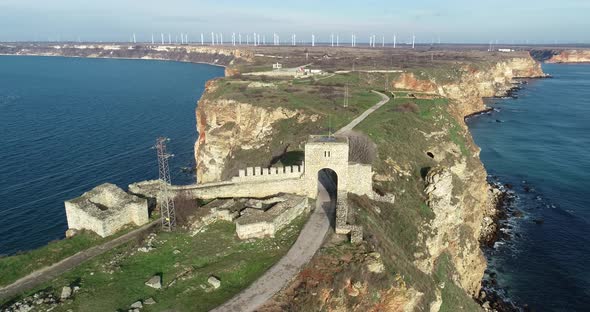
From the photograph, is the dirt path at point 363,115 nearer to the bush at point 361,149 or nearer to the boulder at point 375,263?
the bush at point 361,149

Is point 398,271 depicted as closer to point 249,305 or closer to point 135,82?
point 249,305

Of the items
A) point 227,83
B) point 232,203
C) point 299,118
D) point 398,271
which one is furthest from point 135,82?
point 398,271

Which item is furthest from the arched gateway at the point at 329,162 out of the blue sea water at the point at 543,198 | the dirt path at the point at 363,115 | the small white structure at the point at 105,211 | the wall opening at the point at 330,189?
Result: the blue sea water at the point at 543,198

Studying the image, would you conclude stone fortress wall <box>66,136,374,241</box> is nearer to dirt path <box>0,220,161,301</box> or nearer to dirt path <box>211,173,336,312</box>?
dirt path <box>211,173,336,312</box>

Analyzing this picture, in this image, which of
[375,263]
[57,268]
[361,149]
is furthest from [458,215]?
[57,268]

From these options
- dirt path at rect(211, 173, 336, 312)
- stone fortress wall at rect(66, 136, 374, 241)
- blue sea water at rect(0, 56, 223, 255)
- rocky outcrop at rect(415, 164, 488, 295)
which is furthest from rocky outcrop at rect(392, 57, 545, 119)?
blue sea water at rect(0, 56, 223, 255)

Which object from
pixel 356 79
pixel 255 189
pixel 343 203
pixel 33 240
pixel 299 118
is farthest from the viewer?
pixel 356 79
